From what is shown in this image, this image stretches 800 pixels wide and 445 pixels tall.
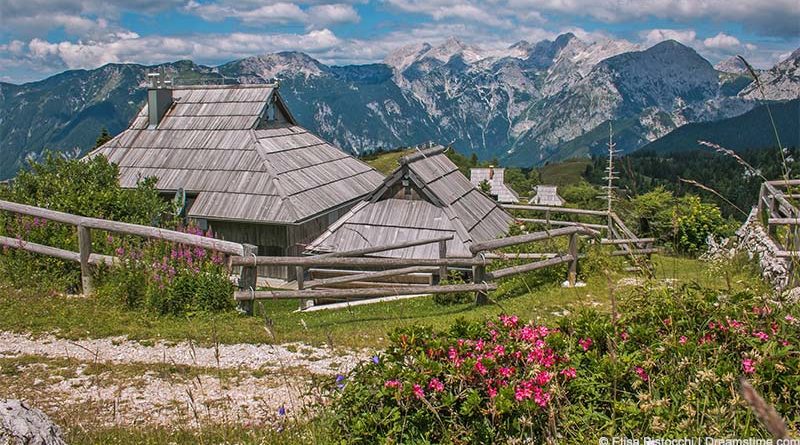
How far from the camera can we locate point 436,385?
4066 millimetres

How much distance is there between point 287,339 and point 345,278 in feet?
15.0

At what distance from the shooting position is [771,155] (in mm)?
126562

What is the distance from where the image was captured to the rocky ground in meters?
5.92

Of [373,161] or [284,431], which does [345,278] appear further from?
[373,161]

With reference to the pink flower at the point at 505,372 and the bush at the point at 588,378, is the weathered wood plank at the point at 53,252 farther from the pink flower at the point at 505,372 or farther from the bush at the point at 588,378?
the pink flower at the point at 505,372

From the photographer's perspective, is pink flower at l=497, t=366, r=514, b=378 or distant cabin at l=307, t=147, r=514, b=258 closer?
pink flower at l=497, t=366, r=514, b=378

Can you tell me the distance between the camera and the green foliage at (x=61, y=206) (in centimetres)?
1134

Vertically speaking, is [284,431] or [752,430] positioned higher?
[752,430]

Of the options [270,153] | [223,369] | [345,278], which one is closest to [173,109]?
[270,153]

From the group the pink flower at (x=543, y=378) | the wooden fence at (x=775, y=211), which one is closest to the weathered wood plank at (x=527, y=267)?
the wooden fence at (x=775, y=211)

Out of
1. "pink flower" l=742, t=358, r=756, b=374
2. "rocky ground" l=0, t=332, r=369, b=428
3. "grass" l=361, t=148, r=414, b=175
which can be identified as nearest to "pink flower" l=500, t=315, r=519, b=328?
"pink flower" l=742, t=358, r=756, b=374

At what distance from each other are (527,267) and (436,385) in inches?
336

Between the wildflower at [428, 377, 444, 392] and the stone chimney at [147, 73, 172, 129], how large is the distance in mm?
30736

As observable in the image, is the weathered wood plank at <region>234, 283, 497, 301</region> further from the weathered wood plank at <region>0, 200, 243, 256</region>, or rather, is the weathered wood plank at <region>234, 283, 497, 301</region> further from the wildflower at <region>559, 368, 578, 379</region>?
the wildflower at <region>559, 368, 578, 379</region>
